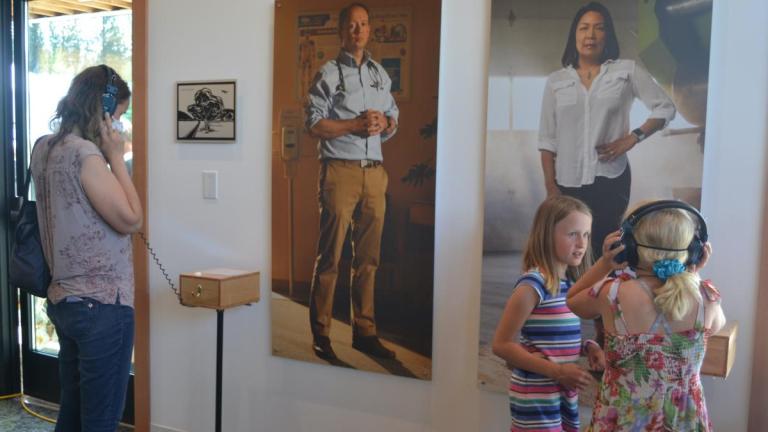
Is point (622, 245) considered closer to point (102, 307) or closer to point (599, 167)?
point (599, 167)

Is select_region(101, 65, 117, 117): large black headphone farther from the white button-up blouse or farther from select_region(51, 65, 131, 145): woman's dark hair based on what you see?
the white button-up blouse

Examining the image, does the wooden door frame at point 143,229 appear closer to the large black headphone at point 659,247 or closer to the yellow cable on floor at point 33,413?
the yellow cable on floor at point 33,413

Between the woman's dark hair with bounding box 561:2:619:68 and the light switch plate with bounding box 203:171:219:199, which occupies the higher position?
the woman's dark hair with bounding box 561:2:619:68

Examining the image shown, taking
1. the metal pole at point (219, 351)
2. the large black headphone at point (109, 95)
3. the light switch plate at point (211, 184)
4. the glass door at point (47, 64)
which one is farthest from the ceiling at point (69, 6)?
the metal pole at point (219, 351)

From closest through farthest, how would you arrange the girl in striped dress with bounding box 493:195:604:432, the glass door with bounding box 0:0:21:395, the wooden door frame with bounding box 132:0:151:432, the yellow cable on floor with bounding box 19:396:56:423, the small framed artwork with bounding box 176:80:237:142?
the girl in striped dress with bounding box 493:195:604:432, the small framed artwork with bounding box 176:80:237:142, the wooden door frame with bounding box 132:0:151:432, the yellow cable on floor with bounding box 19:396:56:423, the glass door with bounding box 0:0:21:395

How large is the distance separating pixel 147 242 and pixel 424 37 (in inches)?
59.4

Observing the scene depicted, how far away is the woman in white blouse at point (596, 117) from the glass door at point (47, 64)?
1978 mm

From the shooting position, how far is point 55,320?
188 centimetres

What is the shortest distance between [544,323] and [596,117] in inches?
27.1

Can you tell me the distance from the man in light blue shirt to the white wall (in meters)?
0.21

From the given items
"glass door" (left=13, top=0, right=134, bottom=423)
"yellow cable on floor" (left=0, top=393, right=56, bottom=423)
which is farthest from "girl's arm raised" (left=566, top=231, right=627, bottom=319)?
"yellow cable on floor" (left=0, top=393, right=56, bottom=423)

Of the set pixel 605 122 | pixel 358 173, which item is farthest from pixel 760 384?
pixel 358 173

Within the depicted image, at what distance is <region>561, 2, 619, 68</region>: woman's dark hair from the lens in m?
1.85

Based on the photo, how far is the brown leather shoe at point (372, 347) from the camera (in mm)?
2232
